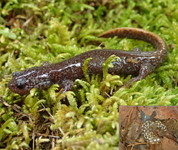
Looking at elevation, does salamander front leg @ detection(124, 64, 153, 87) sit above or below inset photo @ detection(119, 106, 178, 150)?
above

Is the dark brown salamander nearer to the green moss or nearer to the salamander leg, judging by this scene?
the salamander leg

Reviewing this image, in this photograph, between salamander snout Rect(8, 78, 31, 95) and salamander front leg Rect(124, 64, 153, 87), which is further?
salamander front leg Rect(124, 64, 153, 87)

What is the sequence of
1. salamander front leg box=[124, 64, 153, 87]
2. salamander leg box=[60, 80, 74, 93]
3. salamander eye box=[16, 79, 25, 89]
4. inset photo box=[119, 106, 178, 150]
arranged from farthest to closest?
1. salamander front leg box=[124, 64, 153, 87]
2. salamander leg box=[60, 80, 74, 93]
3. salamander eye box=[16, 79, 25, 89]
4. inset photo box=[119, 106, 178, 150]

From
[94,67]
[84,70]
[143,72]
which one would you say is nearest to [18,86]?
[84,70]

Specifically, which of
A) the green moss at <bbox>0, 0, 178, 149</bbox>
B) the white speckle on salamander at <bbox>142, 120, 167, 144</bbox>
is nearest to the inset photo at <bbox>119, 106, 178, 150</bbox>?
the white speckle on salamander at <bbox>142, 120, 167, 144</bbox>

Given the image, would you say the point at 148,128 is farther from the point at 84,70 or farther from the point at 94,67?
the point at 94,67

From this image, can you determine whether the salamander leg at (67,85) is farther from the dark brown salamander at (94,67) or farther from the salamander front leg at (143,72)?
the salamander front leg at (143,72)
